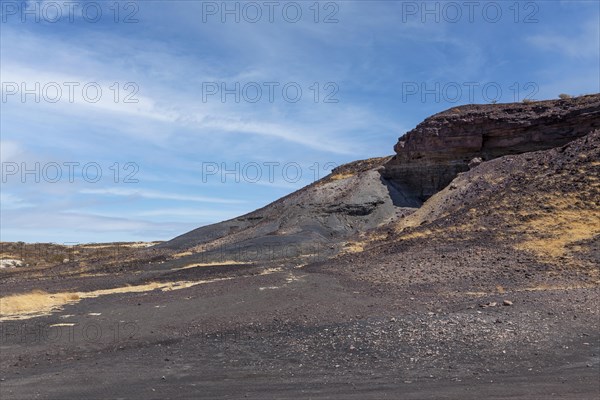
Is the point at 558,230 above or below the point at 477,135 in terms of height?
below

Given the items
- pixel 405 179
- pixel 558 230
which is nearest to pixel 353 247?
pixel 558 230

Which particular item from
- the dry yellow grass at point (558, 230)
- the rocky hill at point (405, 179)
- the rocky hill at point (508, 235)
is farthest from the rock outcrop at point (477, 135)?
the dry yellow grass at point (558, 230)

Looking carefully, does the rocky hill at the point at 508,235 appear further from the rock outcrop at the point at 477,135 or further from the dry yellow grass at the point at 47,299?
the dry yellow grass at the point at 47,299

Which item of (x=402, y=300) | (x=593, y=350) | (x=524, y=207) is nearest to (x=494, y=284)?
(x=402, y=300)

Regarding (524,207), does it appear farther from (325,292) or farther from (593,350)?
(593,350)

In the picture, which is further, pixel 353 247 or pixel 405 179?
pixel 405 179

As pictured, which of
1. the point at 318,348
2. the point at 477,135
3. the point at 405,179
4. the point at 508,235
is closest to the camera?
the point at 318,348

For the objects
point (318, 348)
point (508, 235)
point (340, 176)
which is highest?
point (340, 176)

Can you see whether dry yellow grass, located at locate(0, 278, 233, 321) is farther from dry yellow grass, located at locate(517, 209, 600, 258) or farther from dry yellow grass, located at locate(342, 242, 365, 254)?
dry yellow grass, located at locate(517, 209, 600, 258)

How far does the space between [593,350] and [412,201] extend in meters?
29.3

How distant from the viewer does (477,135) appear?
37281 millimetres

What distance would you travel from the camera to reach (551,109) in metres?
34.7

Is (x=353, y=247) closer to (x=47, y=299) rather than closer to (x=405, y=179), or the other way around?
(x=405, y=179)

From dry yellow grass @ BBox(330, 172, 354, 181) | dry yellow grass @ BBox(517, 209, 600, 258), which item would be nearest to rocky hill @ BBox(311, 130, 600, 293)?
dry yellow grass @ BBox(517, 209, 600, 258)
